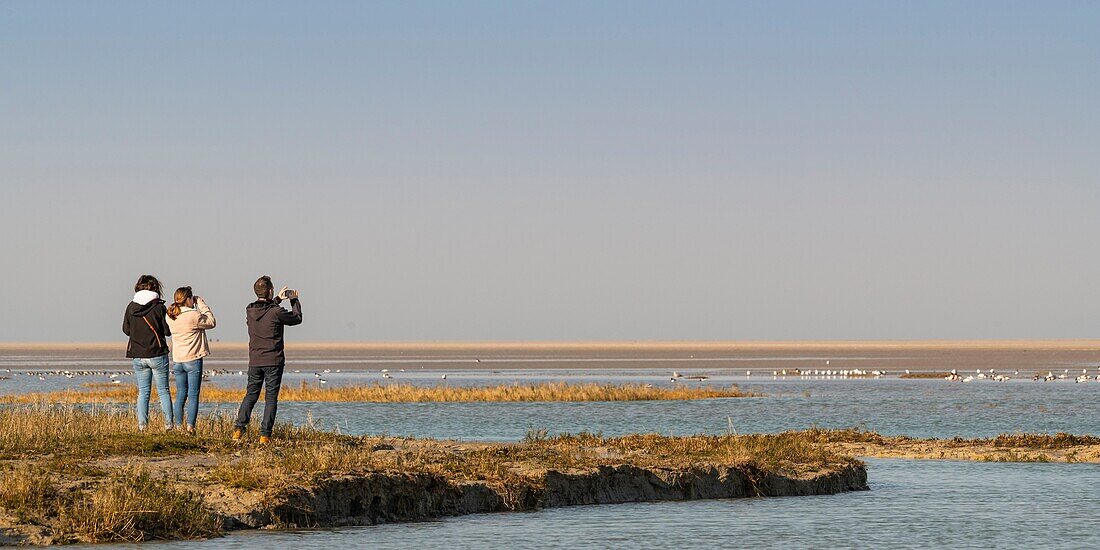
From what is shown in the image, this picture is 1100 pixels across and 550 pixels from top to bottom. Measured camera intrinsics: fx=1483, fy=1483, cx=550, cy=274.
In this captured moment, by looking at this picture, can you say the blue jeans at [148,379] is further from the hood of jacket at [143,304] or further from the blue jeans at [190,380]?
the hood of jacket at [143,304]

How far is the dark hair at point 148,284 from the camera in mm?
20922

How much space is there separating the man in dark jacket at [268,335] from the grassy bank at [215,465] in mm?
801

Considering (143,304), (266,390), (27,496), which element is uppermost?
(143,304)

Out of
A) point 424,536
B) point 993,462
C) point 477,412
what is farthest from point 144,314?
point 477,412

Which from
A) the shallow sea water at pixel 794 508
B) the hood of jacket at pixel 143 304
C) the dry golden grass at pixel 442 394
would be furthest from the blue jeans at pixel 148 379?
the dry golden grass at pixel 442 394

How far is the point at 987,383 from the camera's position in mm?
82625

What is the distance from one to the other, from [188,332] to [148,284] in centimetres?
89

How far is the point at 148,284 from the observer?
20.9 metres

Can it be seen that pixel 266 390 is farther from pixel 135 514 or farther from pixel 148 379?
pixel 135 514

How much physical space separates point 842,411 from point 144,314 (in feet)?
121

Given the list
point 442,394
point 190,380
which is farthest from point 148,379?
point 442,394

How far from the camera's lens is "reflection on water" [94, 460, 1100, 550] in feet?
A: 58.0

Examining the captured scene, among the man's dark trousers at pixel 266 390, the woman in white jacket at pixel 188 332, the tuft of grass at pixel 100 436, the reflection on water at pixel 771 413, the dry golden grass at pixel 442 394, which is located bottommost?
the reflection on water at pixel 771 413

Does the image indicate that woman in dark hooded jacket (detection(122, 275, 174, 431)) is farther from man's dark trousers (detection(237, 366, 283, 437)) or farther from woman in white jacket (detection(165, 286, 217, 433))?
man's dark trousers (detection(237, 366, 283, 437))
